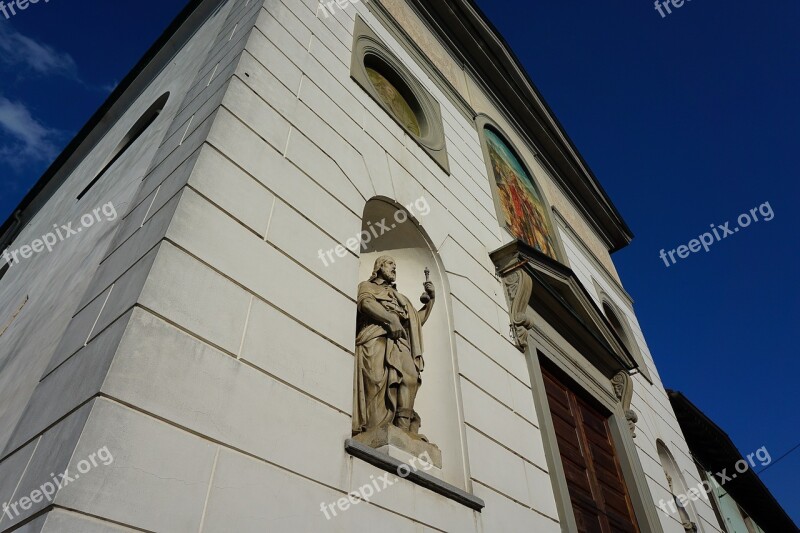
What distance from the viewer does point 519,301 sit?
18.3ft

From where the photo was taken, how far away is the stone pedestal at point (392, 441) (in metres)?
3.19

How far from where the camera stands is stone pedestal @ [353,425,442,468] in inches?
125

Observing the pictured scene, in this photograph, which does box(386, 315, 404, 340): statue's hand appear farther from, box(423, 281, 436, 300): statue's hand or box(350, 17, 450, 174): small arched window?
box(350, 17, 450, 174): small arched window

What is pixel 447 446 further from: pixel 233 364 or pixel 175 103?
pixel 175 103

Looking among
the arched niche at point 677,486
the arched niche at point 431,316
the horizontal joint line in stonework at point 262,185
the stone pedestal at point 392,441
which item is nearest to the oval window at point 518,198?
the arched niche at point 431,316

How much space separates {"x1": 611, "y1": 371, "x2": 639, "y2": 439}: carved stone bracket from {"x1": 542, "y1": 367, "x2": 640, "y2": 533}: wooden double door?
60 centimetres

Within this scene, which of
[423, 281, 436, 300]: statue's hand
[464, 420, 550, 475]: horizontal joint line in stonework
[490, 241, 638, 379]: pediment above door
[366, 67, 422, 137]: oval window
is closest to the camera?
[464, 420, 550, 475]: horizontal joint line in stonework

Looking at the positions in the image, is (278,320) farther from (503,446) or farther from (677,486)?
(677,486)

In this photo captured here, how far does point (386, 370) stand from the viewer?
12.1 ft

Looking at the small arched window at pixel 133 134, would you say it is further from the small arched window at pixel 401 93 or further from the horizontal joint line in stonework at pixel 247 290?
the horizontal joint line in stonework at pixel 247 290

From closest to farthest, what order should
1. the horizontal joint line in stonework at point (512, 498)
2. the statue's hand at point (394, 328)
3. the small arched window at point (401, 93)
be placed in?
the horizontal joint line in stonework at point (512, 498) < the statue's hand at point (394, 328) < the small arched window at point (401, 93)

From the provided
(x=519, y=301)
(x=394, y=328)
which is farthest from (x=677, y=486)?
(x=394, y=328)

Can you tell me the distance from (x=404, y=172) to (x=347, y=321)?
2151 mm
